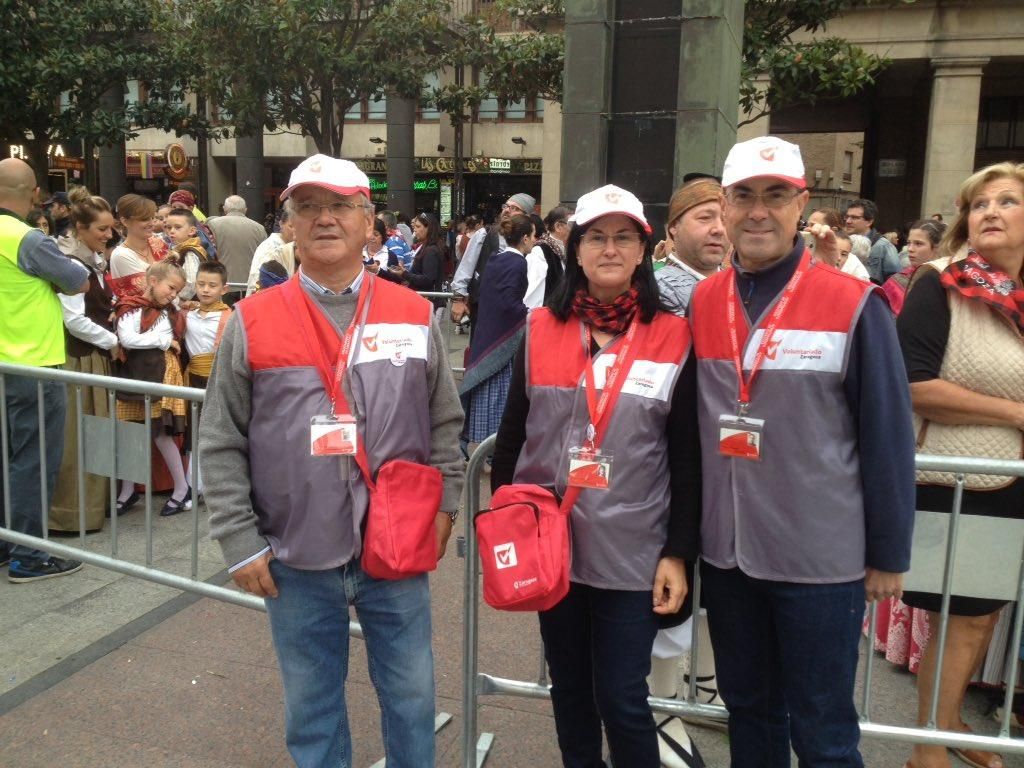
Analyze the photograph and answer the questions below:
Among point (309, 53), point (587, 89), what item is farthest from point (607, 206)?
point (309, 53)

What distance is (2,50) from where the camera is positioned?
1599 centimetres

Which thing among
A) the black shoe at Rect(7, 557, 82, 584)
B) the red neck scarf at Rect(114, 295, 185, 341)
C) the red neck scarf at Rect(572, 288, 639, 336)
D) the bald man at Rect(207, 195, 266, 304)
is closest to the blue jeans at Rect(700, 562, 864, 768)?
the red neck scarf at Rect(572, 288, 639, 336)

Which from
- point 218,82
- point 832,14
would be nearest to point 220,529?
point 832,14

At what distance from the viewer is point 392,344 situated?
254 centimetres

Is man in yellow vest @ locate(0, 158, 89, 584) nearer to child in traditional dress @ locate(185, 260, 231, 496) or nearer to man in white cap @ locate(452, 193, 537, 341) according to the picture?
child in traditional dress @ locate(185, 260, 231, 496)

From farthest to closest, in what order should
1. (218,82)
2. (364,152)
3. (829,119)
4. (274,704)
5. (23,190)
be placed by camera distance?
(364,152), (829,119), (218,82), (23,190), (274,704)

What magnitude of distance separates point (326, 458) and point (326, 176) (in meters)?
0.78

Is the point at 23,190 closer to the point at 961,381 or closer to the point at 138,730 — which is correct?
the point at 138,730

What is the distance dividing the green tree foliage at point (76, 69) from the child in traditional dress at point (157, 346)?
12565mm

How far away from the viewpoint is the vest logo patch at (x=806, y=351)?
231 centimetres

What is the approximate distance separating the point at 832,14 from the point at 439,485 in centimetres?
1178

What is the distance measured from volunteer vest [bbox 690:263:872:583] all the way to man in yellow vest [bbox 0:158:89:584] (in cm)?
394

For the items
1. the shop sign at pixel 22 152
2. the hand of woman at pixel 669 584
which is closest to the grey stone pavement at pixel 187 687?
the hand of woman at pixel 669 584

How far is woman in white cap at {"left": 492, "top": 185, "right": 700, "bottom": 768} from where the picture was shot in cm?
251
